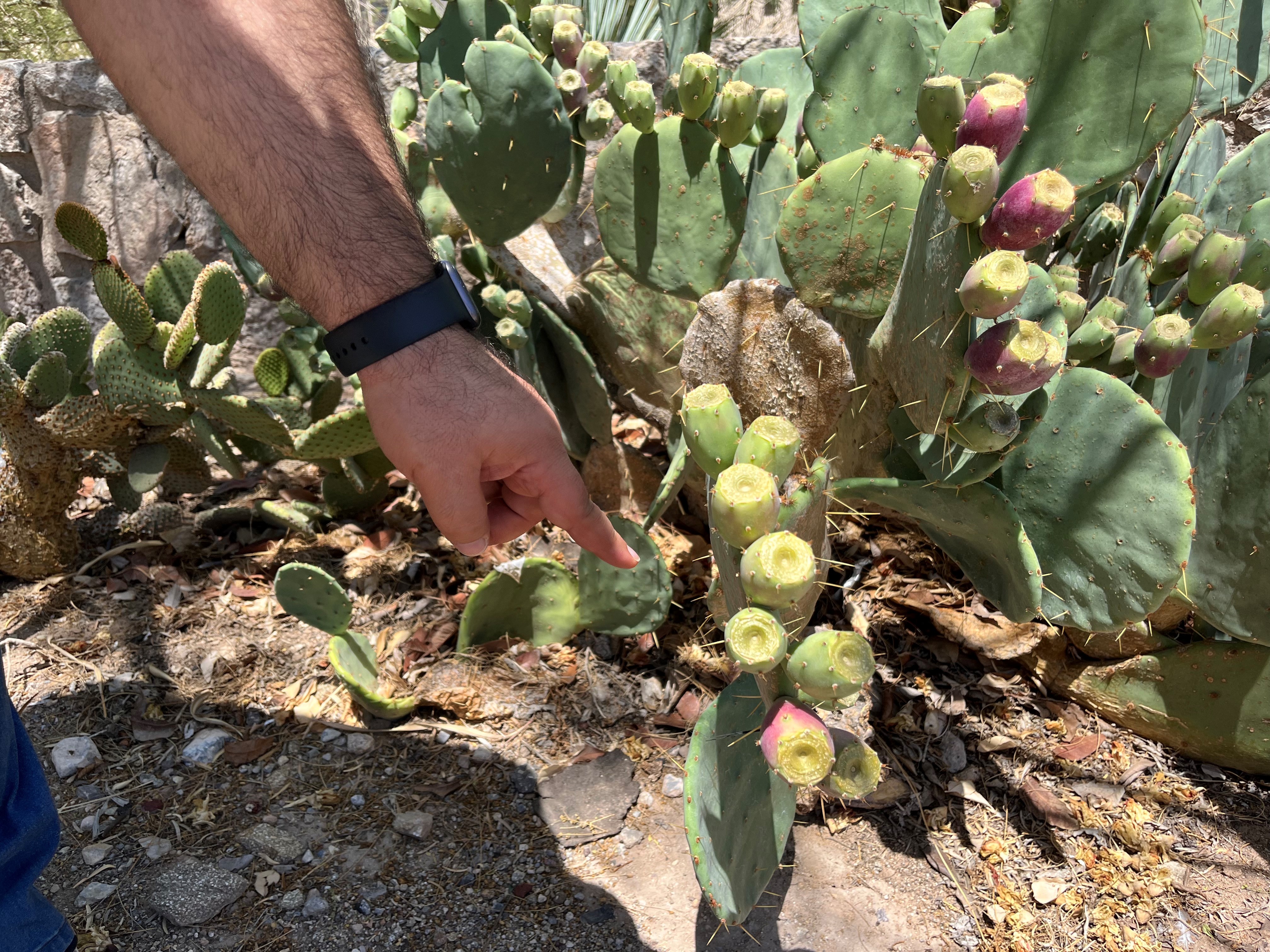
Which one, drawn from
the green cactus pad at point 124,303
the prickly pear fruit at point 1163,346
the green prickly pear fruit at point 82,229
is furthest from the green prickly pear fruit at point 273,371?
the prickly pear fruit at point 1163,346

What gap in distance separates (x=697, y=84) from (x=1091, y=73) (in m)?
0.66

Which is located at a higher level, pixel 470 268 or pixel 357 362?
pixel 357 362

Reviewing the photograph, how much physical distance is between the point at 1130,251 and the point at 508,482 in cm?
145

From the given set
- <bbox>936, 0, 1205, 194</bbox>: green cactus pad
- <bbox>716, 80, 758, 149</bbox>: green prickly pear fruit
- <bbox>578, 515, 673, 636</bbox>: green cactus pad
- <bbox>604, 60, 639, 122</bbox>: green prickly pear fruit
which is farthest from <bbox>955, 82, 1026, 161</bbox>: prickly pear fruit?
<bbox>578, 515, 673, 636</bbox>: green cactus pad

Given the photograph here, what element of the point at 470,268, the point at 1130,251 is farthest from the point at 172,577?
the point at 1130,251

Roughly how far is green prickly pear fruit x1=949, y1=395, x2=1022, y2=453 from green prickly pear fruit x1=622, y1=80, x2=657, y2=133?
888mm

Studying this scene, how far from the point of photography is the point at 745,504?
96 centimetres

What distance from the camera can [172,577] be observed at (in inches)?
84.6

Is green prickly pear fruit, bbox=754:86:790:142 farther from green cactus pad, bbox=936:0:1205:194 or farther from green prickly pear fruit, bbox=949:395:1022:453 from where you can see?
green prickly pear fruit, bbox=949:395:1022:453

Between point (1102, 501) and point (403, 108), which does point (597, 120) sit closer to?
point (403, 108)

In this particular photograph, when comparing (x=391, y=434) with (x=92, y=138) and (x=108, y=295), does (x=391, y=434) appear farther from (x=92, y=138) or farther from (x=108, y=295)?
(x=92, y=138)

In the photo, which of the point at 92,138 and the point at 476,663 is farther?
A: the point at 92,138

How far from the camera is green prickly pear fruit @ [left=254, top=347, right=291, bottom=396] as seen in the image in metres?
2.24

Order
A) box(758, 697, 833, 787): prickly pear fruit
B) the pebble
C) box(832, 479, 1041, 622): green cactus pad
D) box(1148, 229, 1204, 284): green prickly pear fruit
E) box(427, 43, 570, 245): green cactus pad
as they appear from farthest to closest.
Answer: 1. box(427, 43, 570, 245): green cactus pad
2. the pebble
3. box(1148, 229, 1204, 284): green prickly pear fruit
4. box(832, 479, 1041, 622): green cactus pad
5. box(758, 697, 833, 787): prickly pear fruit
